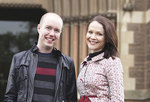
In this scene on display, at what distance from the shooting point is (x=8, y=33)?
199 inches

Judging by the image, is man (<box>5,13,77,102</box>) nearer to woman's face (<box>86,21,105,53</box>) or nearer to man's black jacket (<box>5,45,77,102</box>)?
man's black jacket (<box>5,45,77,102</box>)

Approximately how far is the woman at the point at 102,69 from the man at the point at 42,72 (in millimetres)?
175

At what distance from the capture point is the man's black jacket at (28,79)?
2.05 metres

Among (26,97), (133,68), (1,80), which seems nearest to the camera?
(26,97)

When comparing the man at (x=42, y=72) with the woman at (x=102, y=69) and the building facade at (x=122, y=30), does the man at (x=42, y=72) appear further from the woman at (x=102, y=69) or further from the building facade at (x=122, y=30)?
the building facade at (x=122, y=30)

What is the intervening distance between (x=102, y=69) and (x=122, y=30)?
8.34 ft

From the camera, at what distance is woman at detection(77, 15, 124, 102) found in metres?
2.00

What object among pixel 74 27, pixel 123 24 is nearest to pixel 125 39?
pixel 123 24

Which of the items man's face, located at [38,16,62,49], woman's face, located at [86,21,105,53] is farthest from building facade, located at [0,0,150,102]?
man's face, located at [38,16,62,49]

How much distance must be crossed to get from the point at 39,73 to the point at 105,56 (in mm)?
496

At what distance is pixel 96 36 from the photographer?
216 centimetres

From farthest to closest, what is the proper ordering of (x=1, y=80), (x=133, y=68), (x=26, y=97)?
(x=1, y=80) < (x=133, y=68) < (x=26, y=97)

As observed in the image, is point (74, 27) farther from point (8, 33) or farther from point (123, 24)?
point (8, 33)

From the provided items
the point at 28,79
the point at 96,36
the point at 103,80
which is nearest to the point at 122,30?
the point at 96,36
